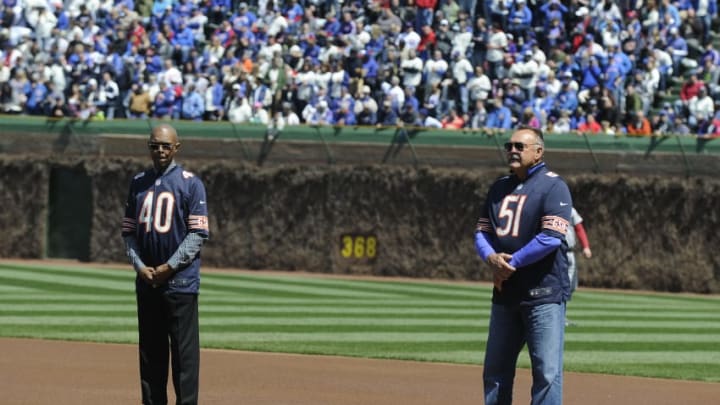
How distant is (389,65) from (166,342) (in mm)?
23883

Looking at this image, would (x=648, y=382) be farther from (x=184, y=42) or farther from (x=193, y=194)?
(x=184, y=42)

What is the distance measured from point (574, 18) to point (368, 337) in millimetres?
18003

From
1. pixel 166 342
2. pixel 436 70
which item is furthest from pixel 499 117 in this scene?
pixel 166 342

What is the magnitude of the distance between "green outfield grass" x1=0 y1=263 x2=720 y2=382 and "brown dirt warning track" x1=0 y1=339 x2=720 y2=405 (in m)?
0.94

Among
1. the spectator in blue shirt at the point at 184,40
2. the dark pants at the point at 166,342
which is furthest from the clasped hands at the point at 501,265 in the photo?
the spectator in blue shirt at the point at 184,40

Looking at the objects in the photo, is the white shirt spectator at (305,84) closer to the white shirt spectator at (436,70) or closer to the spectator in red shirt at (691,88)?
the white shirt spectator at (436,70)

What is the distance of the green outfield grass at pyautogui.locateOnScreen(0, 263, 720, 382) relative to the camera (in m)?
16.6

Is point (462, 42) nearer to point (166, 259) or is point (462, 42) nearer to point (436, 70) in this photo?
point (436, 70)

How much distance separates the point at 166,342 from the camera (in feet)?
33.4

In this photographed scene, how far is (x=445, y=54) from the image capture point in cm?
3403

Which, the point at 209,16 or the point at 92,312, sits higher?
the point at 209,16

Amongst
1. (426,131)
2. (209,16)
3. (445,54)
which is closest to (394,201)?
(426,131)

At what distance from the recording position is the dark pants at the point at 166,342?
10062 mm

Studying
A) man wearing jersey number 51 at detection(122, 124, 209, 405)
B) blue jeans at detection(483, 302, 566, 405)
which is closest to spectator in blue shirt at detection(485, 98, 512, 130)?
man wearing jersey number 51 at detection(122, 124, 209, 405)
